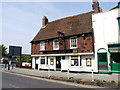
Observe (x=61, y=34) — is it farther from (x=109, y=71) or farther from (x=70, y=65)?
(x=109, y=71)

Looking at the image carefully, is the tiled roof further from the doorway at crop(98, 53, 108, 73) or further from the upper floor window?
the doorway at crop(98, 53, 108, 73)

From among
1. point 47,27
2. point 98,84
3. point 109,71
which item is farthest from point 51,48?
point 98,84

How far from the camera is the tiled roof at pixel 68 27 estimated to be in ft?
63.1

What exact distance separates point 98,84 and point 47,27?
17914 mm

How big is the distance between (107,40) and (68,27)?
729cm

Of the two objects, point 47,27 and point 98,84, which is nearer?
point 98,84

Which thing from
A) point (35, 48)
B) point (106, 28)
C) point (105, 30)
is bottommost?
point (35, 48)

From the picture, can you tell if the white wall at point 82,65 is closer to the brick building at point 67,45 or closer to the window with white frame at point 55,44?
the brick building at point 67,45

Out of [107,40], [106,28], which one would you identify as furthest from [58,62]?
[106,28]

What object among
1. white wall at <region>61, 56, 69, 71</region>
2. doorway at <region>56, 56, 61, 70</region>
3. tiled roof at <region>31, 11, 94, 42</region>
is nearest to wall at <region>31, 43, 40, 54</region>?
tiled roof at <region>31, 11, 94, 42</region>

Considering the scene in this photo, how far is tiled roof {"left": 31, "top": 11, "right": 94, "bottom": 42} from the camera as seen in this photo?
1925cm

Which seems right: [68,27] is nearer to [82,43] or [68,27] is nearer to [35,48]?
[82,43]

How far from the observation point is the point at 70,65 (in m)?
19.3

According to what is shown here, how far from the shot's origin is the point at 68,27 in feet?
70.6
